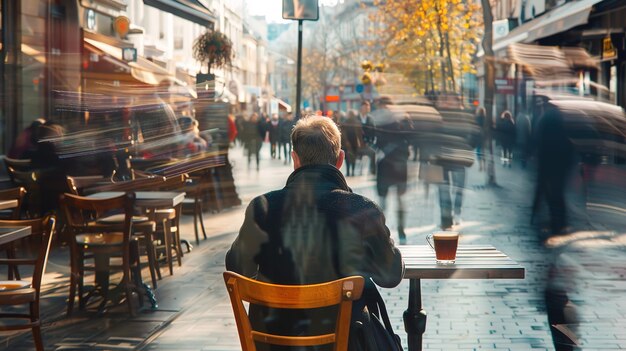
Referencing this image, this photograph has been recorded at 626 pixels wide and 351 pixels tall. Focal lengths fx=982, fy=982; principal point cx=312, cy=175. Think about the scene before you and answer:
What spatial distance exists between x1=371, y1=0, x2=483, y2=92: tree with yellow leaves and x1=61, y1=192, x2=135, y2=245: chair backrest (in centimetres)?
2213

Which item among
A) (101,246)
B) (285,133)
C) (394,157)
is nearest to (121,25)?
(394,157)

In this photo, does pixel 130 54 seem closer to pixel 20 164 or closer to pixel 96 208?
pixel 20 164

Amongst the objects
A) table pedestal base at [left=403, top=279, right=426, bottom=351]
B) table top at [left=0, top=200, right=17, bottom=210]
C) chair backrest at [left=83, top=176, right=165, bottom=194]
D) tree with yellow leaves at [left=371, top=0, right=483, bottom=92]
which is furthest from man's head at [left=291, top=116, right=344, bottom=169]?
tree with yellow leaves at [left=371, top=0, right=483, bottom=92]

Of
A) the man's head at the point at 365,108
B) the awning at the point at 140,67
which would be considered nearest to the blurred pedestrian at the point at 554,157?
the awning at the point at 140,67

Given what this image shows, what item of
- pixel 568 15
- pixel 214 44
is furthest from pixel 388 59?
pixel 214 44

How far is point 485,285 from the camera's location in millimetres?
8750

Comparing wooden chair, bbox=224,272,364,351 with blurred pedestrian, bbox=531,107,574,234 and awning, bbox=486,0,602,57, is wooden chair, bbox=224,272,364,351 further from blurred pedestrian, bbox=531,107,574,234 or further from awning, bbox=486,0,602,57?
awning, bbox=486,0,602,57

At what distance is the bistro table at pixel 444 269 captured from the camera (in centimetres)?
449

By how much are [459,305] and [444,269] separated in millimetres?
3434

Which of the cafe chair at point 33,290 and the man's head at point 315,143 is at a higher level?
the man's head at point 315,143

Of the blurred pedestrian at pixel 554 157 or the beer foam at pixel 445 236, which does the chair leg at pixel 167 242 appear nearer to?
the blurred pedestrian at pixel 554 157

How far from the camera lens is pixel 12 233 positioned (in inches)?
233

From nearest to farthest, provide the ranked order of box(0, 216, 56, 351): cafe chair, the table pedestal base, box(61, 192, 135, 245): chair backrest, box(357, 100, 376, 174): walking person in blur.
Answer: the table pedestal base < box(0, 216, 56, 351): cafe chair < box(61, 192, 135, 245): chair backrest < box(357, 100, 376, 174): walking person in blur

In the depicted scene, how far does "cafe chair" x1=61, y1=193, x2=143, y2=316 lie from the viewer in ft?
23.9
